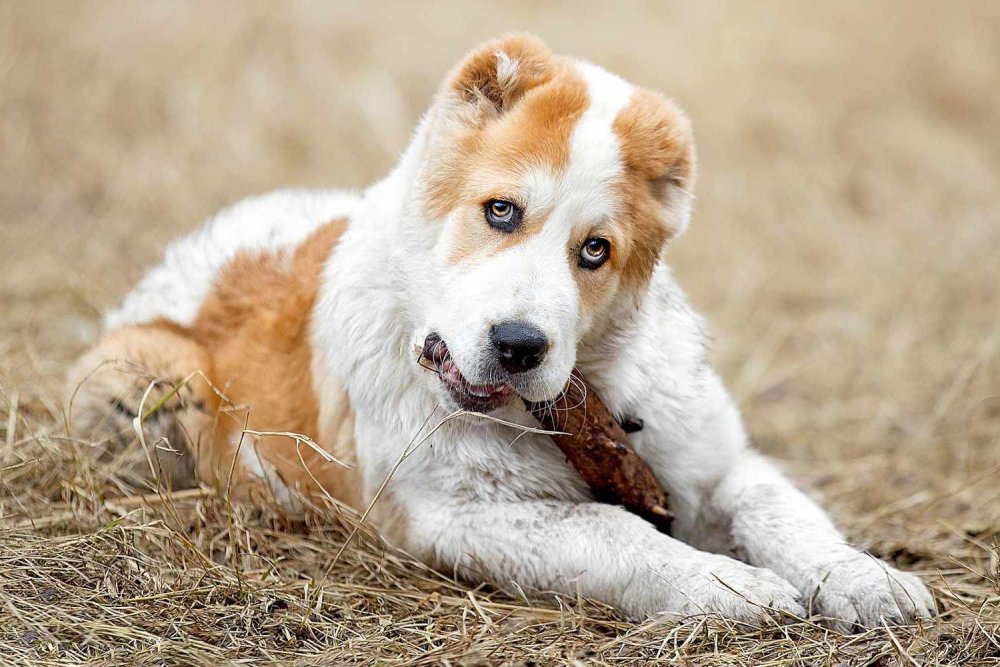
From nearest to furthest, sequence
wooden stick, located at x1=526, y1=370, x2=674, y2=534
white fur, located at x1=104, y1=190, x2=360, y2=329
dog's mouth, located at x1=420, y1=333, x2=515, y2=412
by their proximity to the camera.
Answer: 1. dog's mouth, located at x1=420, y1=333, x2=515, y2=412
2. wooden stick, located at x1=526, y1=370, x2=674, y2=534
3. white fur, located at x1=104, y1=190, x2=360, y2=329

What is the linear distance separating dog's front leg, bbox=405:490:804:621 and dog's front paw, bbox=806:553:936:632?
0.48 feet

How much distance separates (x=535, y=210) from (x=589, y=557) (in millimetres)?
1344

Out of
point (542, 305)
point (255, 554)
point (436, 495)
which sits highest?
point (542, 305)

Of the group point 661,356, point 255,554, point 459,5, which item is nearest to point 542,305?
point 661,356

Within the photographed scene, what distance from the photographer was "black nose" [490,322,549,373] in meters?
3.77

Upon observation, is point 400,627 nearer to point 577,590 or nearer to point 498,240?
point 577,590

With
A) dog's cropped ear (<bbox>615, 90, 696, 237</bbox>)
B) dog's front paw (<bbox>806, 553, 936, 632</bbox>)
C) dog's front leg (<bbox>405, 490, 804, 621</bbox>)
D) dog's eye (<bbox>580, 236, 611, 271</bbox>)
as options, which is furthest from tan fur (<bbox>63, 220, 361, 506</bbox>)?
dog's front paw (<bbox>806, 553, 936, 632</bbox>)

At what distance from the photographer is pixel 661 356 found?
4652 mm

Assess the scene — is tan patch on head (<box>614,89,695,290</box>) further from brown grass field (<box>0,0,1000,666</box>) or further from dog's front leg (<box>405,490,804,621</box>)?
brown grass field (<box>0,0,1000,666</box>)

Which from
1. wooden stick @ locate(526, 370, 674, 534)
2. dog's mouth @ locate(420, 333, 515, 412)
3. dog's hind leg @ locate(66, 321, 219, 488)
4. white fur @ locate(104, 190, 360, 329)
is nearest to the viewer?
dog's mouth @ locate(420, 333, 515, 412)

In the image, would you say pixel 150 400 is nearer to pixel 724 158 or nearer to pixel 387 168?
pixel 387 168

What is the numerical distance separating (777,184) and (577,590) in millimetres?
8095

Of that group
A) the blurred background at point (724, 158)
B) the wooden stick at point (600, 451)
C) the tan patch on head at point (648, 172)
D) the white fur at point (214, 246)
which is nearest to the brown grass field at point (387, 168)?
the blurred background at point (724, 158)

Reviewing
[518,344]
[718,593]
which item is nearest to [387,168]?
[518,344]
